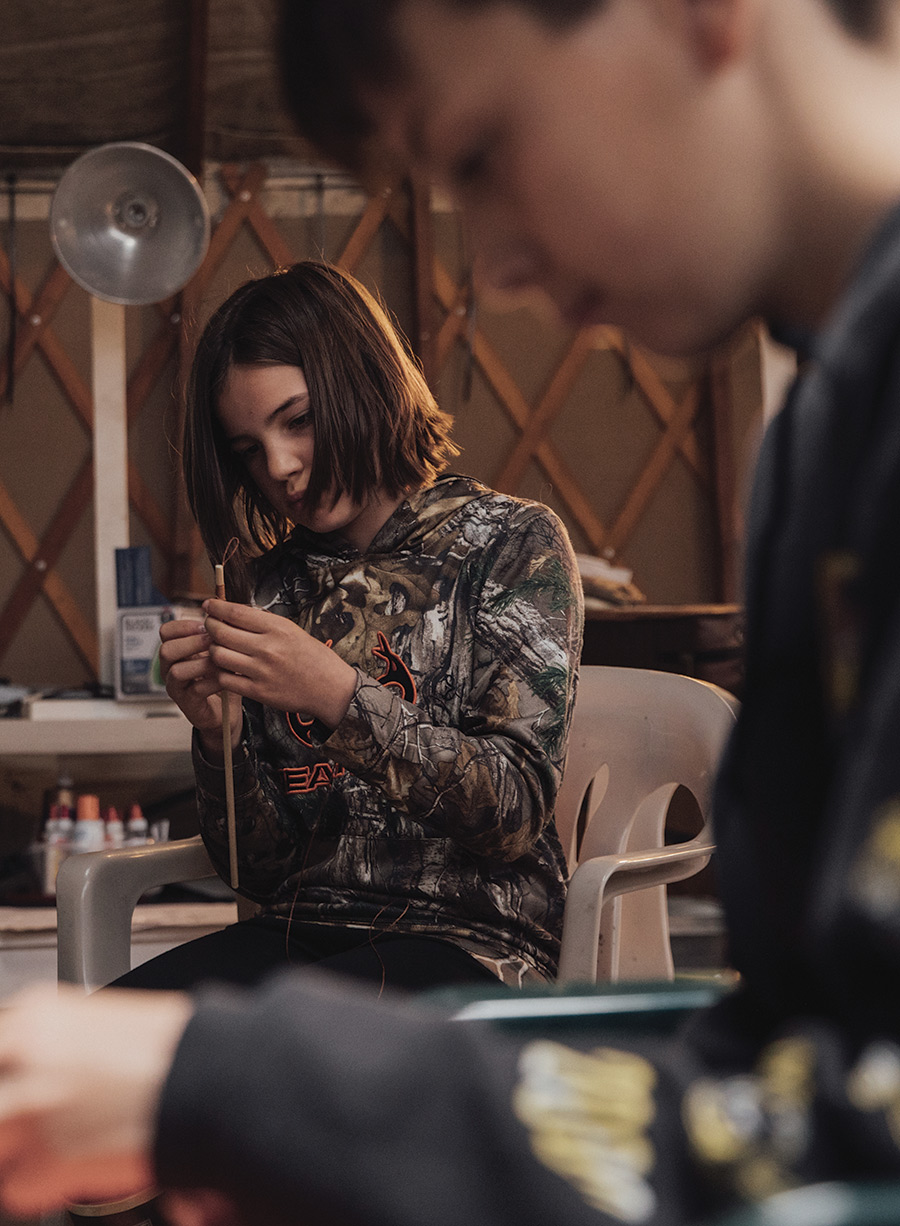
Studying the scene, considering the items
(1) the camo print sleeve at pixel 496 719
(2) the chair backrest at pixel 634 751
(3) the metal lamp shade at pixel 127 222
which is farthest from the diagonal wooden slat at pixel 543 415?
(1) the camo print sleeve at pixel 496 719

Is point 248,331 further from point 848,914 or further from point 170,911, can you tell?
point 170,911

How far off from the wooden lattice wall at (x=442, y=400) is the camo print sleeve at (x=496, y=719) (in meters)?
2.50

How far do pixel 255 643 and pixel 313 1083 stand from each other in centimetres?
66

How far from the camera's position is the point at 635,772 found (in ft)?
3.86

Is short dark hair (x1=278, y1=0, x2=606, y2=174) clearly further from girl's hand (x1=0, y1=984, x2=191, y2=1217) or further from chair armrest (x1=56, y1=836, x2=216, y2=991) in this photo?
chair armrest (x1=56, y1=836, x2=216, y2=991)

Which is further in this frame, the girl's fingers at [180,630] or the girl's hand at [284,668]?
the girl's fingers at [180,630]

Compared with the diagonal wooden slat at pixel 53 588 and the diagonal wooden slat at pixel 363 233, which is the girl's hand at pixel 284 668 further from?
the diagonal wooden slat at pixel 363 233

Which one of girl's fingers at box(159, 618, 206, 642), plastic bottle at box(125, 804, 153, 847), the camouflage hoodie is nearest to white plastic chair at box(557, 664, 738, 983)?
the camouflage hoodie

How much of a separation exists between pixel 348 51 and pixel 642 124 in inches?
3.9

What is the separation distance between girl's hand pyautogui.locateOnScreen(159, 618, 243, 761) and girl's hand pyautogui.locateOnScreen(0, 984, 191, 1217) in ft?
2.26

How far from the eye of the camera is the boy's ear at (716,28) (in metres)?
0.31

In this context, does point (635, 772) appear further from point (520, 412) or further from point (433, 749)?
point (520, 412)

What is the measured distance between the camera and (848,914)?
26 centimetres

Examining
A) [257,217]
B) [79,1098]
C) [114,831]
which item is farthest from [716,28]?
[257,217]
